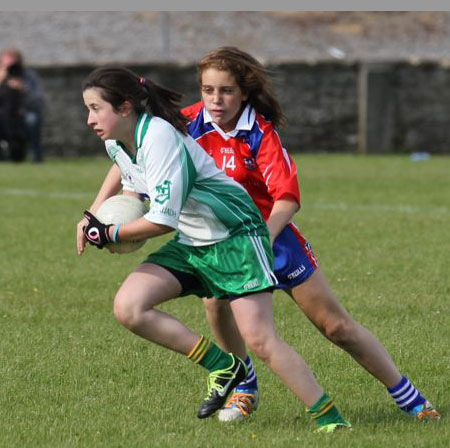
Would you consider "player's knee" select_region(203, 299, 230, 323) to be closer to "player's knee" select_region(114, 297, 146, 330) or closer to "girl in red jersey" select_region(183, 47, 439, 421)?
"girl in red jersey" select_region(183, 47, 439, 421)

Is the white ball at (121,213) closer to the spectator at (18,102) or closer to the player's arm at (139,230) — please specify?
the player's arm at (139,230)

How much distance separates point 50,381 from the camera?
674 cm

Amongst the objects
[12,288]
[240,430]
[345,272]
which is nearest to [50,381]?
[240,430]

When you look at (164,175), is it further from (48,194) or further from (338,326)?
(48,194)

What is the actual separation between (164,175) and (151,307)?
1.96 feet

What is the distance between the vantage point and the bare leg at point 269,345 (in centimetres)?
542

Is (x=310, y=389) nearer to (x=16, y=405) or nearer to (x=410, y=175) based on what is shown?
(x=16, y=405)

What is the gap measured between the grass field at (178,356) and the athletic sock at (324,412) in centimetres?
9

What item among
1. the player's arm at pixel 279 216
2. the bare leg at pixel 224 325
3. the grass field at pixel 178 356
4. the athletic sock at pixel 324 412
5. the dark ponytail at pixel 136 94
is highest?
the dark ponytail at pixel 136 94

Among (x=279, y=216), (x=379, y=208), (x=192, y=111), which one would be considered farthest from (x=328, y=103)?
(x=279, y=216)

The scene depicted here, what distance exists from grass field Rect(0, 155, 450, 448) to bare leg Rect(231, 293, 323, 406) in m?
0.22

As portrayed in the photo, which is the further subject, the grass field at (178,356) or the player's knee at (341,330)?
the player's knee at (341,330)

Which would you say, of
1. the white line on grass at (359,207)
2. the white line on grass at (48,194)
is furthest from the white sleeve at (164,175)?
the white line on grass at (48,194)

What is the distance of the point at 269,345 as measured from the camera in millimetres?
5438
